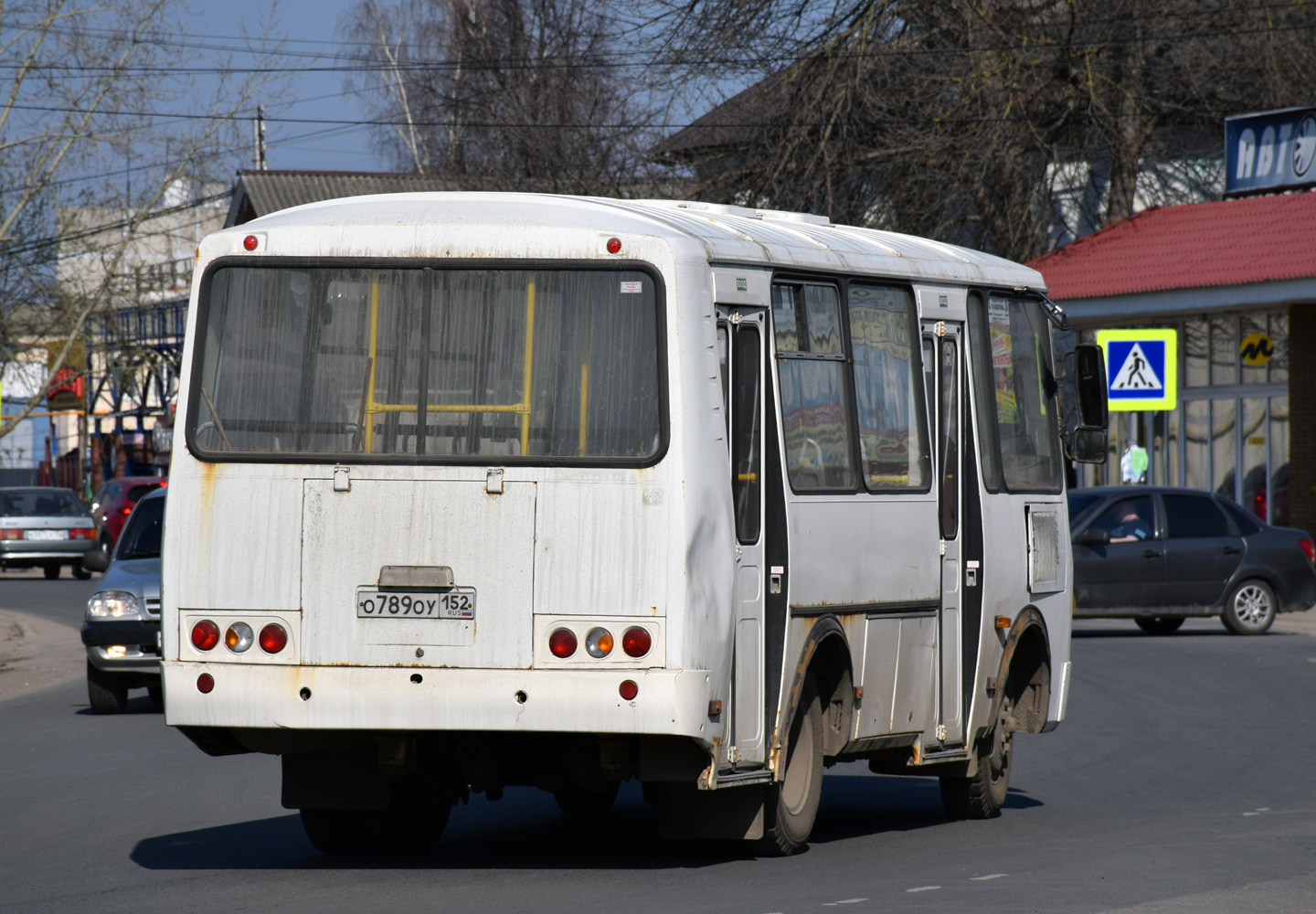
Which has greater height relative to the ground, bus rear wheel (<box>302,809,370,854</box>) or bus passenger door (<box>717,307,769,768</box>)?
bus passenger door (<box>717,307,769,768</box>)

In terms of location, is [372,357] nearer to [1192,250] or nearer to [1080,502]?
[1080,502]

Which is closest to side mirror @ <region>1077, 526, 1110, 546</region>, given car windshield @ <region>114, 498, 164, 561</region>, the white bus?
car windshield @ <region>114, 498, 164, 561</region>

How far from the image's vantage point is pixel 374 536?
25.8 ft

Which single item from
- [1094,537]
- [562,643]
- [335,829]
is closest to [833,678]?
[562,643]

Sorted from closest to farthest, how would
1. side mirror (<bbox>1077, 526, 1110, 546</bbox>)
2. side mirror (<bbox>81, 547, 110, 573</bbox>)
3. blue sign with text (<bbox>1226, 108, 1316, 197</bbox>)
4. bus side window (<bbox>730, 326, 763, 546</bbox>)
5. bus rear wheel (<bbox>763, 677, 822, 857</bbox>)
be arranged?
bus side window (<bbox>730, 326, 763, 546</bbox>)
bus rear wheel (<bbox>763, 677, 822, 857</bbox>)
side mirror (<bbox>81, 547, 110, 573</bbox>)
side mirror (<bbox>1077, 526, 1110, 546</bbox>)
blue sign with text (<bbox>1226, 108, 1316, 197</bbox>)

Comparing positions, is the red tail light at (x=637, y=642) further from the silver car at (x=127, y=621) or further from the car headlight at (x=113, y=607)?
the car headlight at (x=113, y=607)

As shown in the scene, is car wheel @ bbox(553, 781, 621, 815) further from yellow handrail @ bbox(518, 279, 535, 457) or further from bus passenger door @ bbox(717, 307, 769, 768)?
yellow handrail @ bbox(518, 279, 535, 457)

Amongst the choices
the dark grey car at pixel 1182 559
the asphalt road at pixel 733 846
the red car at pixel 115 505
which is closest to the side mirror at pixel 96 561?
the asphalt road at pixel 733 846

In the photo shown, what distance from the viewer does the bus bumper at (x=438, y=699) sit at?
7547 millimetres

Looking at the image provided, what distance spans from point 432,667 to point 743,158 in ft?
89.2

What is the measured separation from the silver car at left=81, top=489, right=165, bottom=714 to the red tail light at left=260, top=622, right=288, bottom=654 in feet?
23.7

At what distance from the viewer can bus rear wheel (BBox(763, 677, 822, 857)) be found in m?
8.52

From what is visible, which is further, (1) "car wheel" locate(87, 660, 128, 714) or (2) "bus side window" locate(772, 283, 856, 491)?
(1) "car wheel" locate(87, 660, 128, 714)

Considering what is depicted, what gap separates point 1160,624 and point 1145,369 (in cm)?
306
